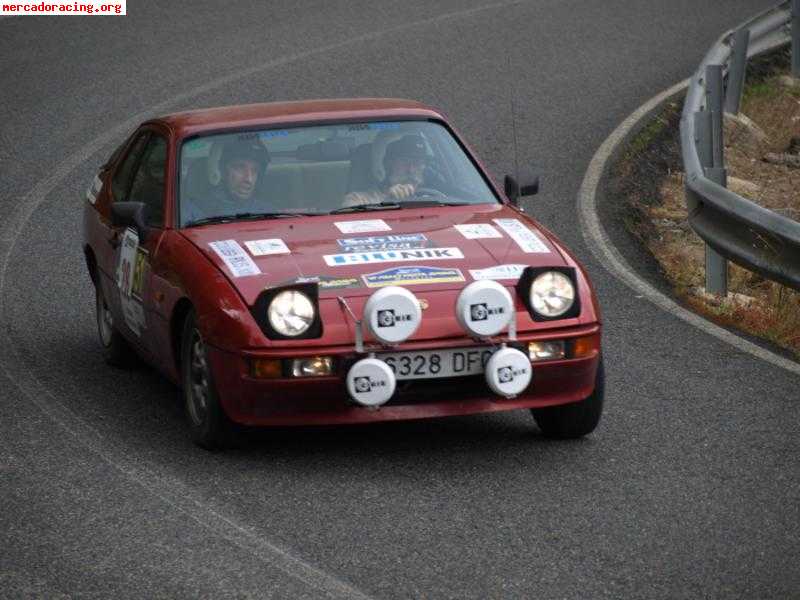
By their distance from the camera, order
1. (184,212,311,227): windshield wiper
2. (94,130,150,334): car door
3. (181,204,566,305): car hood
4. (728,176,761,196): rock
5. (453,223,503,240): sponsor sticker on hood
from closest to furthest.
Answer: (181,204,566,305): car hood
(453,223,503,240): sponsor sticker on hood
(184,212,311,227): windshield wiper
(94,130,150,334): car door
(728,176,761,196): rock

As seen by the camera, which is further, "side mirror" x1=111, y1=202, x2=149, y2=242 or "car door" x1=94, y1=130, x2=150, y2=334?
"car door" x1=94, y1=130, x2=150, y2=334

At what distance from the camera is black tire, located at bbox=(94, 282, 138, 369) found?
9.29 meters

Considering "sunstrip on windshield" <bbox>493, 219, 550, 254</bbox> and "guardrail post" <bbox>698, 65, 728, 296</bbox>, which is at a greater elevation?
"sunstrip on windshield" <bbox>493, 219, 550, 254</bbox>

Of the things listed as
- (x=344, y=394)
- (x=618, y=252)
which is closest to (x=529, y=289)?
(x=344, y=394)

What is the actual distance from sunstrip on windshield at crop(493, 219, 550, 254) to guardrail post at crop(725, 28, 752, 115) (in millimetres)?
8184

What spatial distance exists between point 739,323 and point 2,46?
→ 11880 millimetres

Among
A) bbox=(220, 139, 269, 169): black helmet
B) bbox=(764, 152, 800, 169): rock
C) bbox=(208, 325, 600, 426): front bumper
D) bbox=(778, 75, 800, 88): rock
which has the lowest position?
bbox=(764, 152, 800, 169): rock

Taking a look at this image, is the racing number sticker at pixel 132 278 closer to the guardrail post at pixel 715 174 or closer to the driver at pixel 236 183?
the driver at pixel 236 183

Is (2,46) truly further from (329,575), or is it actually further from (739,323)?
(329,575)

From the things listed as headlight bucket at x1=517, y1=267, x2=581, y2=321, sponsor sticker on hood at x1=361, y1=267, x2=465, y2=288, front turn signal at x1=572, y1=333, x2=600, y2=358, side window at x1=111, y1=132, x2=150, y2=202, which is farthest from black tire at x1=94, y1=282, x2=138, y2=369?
front turn signal at x1=572, y1=333, x2=600, y2=358

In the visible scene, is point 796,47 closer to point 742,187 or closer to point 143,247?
point 742,187

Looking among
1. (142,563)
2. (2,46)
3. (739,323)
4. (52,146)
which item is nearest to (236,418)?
(142,563)

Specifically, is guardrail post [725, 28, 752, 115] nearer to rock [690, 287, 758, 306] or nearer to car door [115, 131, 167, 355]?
rock [690, 287, 758, 306]

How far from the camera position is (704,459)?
7324mm
